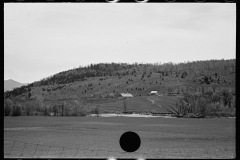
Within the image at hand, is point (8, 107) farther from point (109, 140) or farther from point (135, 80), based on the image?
point (135, 80)

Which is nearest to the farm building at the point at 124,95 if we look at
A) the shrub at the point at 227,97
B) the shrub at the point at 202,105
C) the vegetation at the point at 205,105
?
the vegetation at the point at 205,105

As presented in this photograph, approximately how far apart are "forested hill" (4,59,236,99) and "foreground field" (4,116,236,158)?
5083 mm

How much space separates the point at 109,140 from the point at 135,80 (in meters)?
36.2

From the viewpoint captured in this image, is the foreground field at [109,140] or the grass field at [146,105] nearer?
the foreground field at [109,140]

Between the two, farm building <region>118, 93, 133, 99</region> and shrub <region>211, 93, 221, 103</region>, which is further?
farm building <region>118, 93, 133, 99</region>

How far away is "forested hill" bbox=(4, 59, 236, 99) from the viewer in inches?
1634

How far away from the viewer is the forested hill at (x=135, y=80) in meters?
41.5

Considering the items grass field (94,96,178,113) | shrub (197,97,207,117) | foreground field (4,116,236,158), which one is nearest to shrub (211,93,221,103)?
shrub (197,97,207,117)

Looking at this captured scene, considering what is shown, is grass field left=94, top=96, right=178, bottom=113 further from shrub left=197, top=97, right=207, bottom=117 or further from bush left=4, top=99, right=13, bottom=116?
bush left=4, top=99, right=13, bottom=116

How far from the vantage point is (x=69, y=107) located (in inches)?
1752

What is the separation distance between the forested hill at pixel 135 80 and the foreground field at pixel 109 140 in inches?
200

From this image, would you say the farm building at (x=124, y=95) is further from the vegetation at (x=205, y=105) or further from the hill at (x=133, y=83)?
the vegetation at (x=205, y=105)

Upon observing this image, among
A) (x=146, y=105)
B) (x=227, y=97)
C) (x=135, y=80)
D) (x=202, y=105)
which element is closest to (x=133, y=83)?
(x=135, y=80)

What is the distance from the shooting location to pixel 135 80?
227 feet
